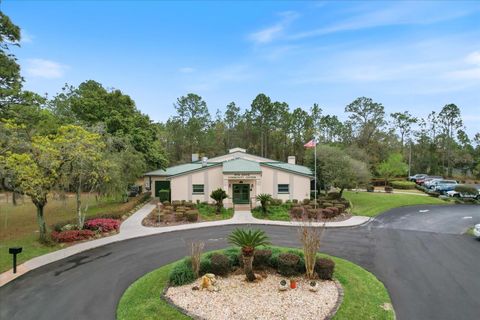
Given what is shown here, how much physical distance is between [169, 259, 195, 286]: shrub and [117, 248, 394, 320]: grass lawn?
0.41m

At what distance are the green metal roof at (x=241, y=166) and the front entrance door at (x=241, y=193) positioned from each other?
5.45ft

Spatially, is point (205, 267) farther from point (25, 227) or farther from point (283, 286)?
point (25, 227)

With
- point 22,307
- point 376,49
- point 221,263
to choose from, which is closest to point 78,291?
point 22,307

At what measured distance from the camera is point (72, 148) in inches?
611

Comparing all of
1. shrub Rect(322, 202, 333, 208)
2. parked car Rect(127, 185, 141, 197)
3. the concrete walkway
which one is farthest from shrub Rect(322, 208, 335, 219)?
parked car Rect(127, 185, 141, 197)

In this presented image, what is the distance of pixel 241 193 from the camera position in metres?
27.1

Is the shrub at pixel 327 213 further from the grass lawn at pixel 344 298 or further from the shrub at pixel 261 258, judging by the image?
the shrub at pixel 261 258

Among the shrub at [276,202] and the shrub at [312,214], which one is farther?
the shrub at [276,202]

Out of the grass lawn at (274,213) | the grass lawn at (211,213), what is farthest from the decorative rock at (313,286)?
the grass lawn at (211,213)

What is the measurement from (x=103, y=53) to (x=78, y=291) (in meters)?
18.4

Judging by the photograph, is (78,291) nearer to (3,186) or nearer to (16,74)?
(3,186)

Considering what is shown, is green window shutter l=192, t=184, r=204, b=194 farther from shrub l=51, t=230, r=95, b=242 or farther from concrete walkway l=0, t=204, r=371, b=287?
shrub l=51, t=230, r=95, b=242

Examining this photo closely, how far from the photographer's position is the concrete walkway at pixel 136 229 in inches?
483

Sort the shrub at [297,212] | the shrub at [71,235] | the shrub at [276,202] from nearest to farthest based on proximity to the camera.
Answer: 1. the shrub at [71,235]
2. the shrub at [297,212]
3. the shrub at [276,202]
